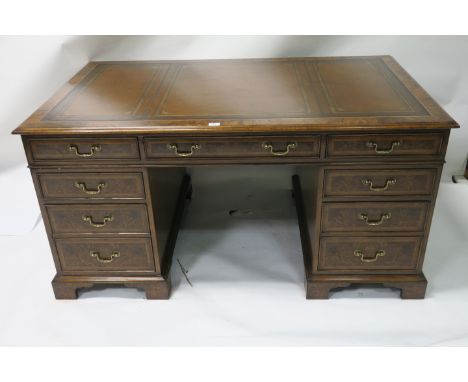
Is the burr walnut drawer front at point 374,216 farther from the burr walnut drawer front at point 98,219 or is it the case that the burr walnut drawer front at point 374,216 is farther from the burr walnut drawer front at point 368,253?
the burr walnut drawer front at point 98,219

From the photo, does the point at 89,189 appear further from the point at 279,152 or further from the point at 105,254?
the point at 279,152

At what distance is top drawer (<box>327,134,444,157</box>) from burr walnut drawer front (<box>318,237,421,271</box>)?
38 centimetres

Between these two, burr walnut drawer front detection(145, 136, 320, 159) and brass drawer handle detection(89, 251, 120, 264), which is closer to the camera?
burr walnut drawer front detection(145, 136, 320, 159)

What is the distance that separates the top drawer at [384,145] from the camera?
165 cm

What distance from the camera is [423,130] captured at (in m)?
1.63

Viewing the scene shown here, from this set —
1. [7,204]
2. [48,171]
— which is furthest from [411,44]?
[7,204]

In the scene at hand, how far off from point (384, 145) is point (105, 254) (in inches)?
46.6

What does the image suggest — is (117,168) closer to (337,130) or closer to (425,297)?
(337,130)

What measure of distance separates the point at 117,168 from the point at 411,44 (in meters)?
1.67

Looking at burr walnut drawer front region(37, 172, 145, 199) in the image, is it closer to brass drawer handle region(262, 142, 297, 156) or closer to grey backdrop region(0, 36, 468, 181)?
brass drawer handle region(262, 142, 297, 156)

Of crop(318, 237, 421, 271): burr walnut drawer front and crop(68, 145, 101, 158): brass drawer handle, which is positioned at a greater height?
crop(68, 145, 101, 158): brass drawer handle

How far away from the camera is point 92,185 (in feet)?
5.91

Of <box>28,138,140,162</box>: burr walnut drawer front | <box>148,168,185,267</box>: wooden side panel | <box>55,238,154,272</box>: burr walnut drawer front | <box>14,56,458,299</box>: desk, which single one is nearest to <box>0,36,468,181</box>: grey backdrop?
<box>14,56,458,299</box>: desk

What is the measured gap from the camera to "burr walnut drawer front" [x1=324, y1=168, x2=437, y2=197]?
1.73m
